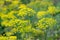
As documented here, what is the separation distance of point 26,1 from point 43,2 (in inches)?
57.4

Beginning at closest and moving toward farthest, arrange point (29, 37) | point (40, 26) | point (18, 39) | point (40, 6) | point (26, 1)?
1. point (40, 26)
2. point (29, 37)
3. point (18, 39)
4. point (40, 6)
5. point (26, 1)

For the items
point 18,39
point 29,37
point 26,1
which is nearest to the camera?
point 29,37

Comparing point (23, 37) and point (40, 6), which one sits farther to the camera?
point (40, 6)

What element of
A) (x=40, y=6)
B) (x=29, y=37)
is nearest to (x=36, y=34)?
(x=29, y=37)

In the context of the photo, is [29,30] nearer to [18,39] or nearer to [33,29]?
[33,29]

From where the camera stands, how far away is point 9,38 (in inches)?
261

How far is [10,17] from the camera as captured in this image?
25.3ft

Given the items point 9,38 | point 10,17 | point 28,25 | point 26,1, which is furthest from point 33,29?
point 26,1

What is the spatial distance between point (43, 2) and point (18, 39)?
7.78 ft

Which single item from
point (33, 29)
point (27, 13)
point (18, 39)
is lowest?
point (18, 39)

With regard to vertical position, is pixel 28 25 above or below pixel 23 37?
above

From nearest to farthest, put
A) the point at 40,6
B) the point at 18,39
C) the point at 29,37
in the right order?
the point at 29,37 < the point at 18,39 < the point at 40,6

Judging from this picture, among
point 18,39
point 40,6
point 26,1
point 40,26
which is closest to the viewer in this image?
point 40,26

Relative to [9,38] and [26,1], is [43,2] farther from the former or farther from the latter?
[9,38]
